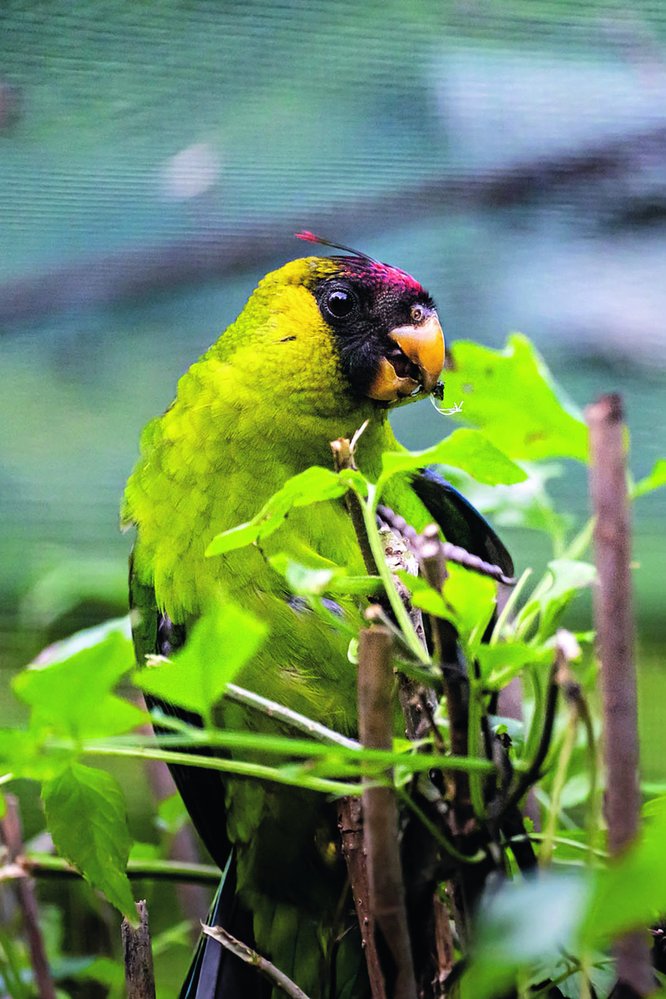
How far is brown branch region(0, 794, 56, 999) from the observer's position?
2.09ft

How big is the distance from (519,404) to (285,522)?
36cm

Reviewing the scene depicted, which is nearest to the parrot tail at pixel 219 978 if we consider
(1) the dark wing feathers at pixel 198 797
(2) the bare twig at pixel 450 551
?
(1) the dark wing feathers at pixel 198 797

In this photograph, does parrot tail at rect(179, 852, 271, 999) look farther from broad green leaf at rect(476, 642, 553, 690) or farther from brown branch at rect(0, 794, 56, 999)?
broad green leaf at rect(476, 642, 553, 690)

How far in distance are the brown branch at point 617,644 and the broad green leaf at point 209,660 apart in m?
0.10

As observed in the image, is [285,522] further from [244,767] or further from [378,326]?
[244,767]

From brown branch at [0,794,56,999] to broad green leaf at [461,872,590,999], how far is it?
0.49m

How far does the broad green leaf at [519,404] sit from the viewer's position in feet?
1.12

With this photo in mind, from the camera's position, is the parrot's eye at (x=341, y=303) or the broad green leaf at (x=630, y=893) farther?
the parrot's eye at (x=341, y=303)

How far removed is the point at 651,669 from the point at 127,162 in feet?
2.72

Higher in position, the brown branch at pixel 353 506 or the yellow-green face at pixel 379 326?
the brown branch at pixel 353 506

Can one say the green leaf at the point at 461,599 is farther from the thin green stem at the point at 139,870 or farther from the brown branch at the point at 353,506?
the thin green stem at the point at 139,870

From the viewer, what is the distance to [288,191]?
1.04 meters

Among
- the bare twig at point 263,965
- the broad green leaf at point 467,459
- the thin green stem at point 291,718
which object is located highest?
the broad green leaf at point 467,459

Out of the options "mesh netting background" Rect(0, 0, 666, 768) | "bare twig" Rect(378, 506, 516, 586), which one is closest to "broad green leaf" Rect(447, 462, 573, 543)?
"bare twig" Rect(378, 506, 516, 586)
